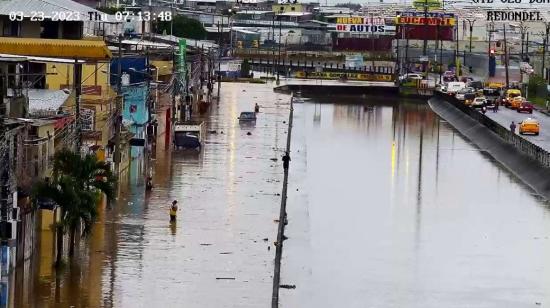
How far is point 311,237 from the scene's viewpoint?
1567 inches

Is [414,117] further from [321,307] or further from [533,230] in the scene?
[321,307]

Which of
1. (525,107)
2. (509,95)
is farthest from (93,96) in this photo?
→ (509,95)

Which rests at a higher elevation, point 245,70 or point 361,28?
point 361,28

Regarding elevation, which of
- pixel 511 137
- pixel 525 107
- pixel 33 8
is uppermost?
pixel 33 8

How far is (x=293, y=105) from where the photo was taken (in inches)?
3637

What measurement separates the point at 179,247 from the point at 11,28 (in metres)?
19.6

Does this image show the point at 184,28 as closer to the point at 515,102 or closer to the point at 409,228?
the point at 515,102

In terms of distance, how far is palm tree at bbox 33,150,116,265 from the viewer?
31.4 m

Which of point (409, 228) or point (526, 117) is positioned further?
point (526, 117)

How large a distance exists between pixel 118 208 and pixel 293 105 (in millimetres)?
52606

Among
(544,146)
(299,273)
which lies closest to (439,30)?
(544,146)

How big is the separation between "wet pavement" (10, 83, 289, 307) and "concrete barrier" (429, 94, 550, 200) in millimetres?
8109

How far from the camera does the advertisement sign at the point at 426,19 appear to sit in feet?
494

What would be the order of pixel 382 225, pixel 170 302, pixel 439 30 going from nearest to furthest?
pixel 170 302 → pixel 382 225 → pixel 439 30
